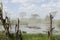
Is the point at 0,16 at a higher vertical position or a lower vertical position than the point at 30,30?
higher

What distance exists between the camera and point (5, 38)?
5645mm

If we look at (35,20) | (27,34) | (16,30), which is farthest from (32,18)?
(16,30)

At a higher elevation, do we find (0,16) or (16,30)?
(0,16)

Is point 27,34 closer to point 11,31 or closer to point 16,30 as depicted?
point 11,31

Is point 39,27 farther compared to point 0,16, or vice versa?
point 39,27

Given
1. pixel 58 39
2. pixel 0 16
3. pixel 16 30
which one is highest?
pixel 0 16

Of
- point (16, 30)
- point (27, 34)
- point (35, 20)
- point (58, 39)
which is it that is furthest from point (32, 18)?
point (16, 30)

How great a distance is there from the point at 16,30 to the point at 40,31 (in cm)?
173

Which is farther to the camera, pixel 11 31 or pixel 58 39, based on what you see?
pixel 58 39

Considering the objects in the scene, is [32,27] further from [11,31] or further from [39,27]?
[11,31]

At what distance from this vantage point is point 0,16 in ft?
17.6

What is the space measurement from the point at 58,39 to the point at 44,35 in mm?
465

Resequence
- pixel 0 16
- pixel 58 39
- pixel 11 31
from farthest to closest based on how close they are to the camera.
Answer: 1. pixel 58 39
2. pixel 11 31
3. pixel 0 16

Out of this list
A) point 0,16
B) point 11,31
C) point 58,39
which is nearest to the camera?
point 0,16
